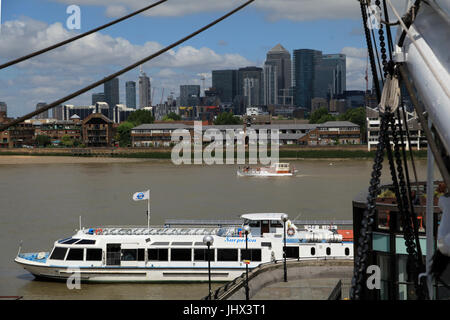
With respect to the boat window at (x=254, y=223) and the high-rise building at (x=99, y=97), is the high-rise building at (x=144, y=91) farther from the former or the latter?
the boat window at (x=254, y=223)

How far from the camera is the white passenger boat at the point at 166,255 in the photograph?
10.0 m

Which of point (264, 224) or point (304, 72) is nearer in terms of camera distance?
point (264, 224)

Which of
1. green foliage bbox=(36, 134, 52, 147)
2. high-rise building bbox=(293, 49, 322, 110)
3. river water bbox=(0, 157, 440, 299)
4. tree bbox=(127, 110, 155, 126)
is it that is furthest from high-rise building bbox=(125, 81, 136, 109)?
river water bbox=(0, 157, 440, 299)

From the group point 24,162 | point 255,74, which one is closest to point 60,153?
point 24,162

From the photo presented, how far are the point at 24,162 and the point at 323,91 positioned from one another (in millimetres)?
101967

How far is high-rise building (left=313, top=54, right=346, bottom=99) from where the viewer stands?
138m

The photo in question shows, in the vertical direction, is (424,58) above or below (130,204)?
above

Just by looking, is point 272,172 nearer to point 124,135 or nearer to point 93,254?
point 93,254

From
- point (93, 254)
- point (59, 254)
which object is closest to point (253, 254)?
point (93, 254)

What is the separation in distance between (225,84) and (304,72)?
1879 cm

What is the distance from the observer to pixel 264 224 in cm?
1073

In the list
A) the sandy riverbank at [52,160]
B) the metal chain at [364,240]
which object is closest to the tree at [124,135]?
the sandy riverbank at [52,160]

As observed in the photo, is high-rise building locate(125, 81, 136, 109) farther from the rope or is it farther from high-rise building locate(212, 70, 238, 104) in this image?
the rope
